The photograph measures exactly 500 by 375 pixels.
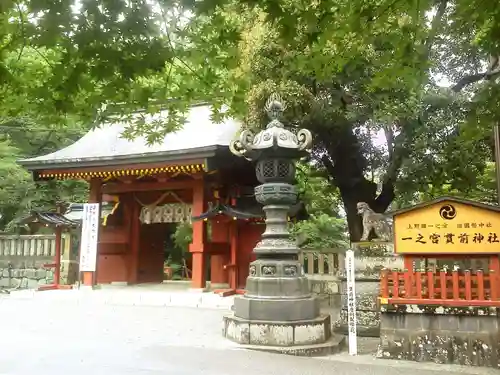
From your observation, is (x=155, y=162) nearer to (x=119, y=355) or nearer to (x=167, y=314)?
(x=167, y=314)

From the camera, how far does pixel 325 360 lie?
247 inches

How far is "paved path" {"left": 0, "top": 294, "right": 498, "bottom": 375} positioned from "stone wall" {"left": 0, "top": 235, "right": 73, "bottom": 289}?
6181mm

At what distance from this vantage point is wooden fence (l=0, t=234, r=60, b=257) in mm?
15461

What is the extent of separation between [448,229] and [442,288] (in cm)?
81

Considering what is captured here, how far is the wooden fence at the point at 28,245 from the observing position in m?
15.5

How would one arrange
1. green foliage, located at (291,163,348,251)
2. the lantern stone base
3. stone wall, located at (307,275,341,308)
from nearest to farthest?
the lantern stone base → stone wall, located at (307,275,341,308) → green foliage, located at (291,163,348,251)

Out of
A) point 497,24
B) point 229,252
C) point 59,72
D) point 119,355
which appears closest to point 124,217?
point 229,252

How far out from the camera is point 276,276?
7305 mm

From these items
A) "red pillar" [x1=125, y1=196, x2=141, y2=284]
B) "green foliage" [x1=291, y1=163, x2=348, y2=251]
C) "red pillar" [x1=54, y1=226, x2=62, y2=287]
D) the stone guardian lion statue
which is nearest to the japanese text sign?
the stone guardian lion statue

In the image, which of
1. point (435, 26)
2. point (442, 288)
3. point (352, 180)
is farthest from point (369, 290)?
point (352, 180)

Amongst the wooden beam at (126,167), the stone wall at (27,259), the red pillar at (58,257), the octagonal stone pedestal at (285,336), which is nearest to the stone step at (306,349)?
the octagonal stone pedestal at (285,336)

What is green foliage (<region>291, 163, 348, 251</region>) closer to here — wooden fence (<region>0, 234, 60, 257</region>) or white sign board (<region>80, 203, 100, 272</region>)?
white sign board (<region>80, 203, 100, 272</region>)

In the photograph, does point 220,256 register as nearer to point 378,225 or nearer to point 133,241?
point 133,241

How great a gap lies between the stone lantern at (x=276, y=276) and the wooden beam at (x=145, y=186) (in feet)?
18.5
